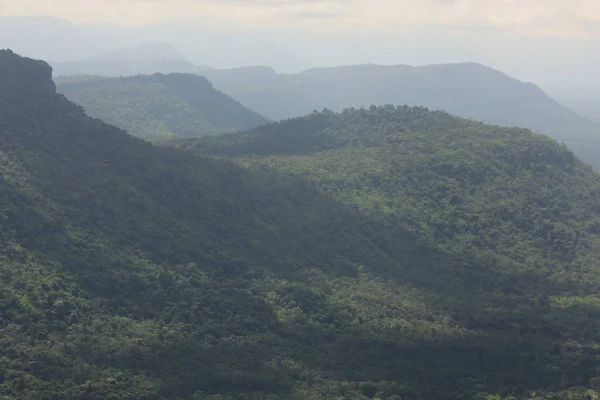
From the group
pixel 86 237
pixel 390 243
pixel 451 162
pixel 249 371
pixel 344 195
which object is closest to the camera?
pixel 249 371

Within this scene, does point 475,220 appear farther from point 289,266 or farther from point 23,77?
point 23,77

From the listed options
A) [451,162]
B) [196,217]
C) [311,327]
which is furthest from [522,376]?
[451,162]

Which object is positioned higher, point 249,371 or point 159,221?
point 159,221

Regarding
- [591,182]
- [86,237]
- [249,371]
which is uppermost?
[591,182]

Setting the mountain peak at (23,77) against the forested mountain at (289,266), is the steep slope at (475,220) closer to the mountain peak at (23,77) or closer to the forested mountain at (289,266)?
the forested mountain at (289,266)

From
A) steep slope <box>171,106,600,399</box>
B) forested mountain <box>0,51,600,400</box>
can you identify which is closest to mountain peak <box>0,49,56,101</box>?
forested mountain <box>0,51,600,400</box>

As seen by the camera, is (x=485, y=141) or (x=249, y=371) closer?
(x=249, y=371)

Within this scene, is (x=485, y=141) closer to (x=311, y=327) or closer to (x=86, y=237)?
(x=311, y=327)

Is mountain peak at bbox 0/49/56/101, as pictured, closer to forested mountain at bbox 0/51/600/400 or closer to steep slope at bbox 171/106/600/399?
forested mountain at bbox 0/51/600/400

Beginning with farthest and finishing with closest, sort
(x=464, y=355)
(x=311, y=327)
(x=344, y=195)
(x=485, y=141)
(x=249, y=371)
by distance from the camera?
(x=485, y=141) < (x=344, y=195) < (x=311, y=327) < (x=464, y=355) < (x=249, y=371)
